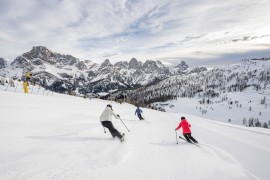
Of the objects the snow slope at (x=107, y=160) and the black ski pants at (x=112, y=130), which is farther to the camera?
the black ski pants at (x=112, y=130)

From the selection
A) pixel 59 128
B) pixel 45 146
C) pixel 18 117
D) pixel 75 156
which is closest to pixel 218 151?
pixel 75 156

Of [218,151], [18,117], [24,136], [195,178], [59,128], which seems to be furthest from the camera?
[18,117]

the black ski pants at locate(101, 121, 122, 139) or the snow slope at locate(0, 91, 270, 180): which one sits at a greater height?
the black ski pants at locate(101, 121, 122, 139)

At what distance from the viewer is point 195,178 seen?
6891 mm

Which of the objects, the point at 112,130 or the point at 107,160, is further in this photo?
the point at 112,130

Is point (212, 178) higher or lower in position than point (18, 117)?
lower

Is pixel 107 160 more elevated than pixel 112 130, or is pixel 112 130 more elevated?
pixel 112 130

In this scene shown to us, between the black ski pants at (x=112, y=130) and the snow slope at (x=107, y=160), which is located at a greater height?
the black ski pants at (x=112, y=130)

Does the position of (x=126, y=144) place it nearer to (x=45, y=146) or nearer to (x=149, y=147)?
(x=149, y=147)

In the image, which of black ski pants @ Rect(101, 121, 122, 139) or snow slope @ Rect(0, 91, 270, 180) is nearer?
snow slope @ Rect(0, 91, 270, 180)

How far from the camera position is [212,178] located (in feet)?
22.8

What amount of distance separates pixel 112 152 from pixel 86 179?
2.97 meters

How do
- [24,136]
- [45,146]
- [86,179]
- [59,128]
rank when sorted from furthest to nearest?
[59,128] < [24,136] < [45,146] < [86,179]

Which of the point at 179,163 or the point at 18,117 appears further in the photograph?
the point at 18,117
